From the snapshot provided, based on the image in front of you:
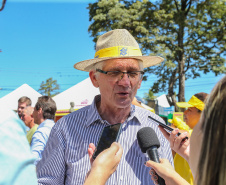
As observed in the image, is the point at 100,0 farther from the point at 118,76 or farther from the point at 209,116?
the point at 209,116

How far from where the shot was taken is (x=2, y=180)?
0.75 m

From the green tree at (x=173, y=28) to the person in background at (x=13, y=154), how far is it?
17847mm

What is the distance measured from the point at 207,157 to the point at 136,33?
18.9 metres

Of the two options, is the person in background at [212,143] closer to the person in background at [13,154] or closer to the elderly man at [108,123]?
the person in background at [13,154]

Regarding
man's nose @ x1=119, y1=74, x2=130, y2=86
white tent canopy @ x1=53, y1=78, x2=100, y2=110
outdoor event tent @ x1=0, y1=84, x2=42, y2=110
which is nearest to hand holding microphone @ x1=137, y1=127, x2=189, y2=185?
man's nose @ x1=119, y1=74, x2=130, y2=86

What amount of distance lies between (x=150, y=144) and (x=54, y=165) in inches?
32.4

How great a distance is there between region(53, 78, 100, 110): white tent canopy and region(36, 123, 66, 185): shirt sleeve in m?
10.7

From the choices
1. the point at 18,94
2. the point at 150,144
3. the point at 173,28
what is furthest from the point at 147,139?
the point at 173,28

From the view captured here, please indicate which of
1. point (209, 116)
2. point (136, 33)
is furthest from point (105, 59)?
point (136, 33)

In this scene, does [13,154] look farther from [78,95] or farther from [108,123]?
[78,95]

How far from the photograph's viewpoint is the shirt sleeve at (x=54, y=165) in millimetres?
2094

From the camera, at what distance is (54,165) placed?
210cm

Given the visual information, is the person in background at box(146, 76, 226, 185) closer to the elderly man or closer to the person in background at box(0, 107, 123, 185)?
the person in background at box(0, 107, 123, 185)

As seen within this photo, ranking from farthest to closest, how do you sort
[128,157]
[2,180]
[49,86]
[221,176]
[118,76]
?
1. [49,86]
2. [118,76]
3. [128,157]
4. [221,176]
5. [2,180]
